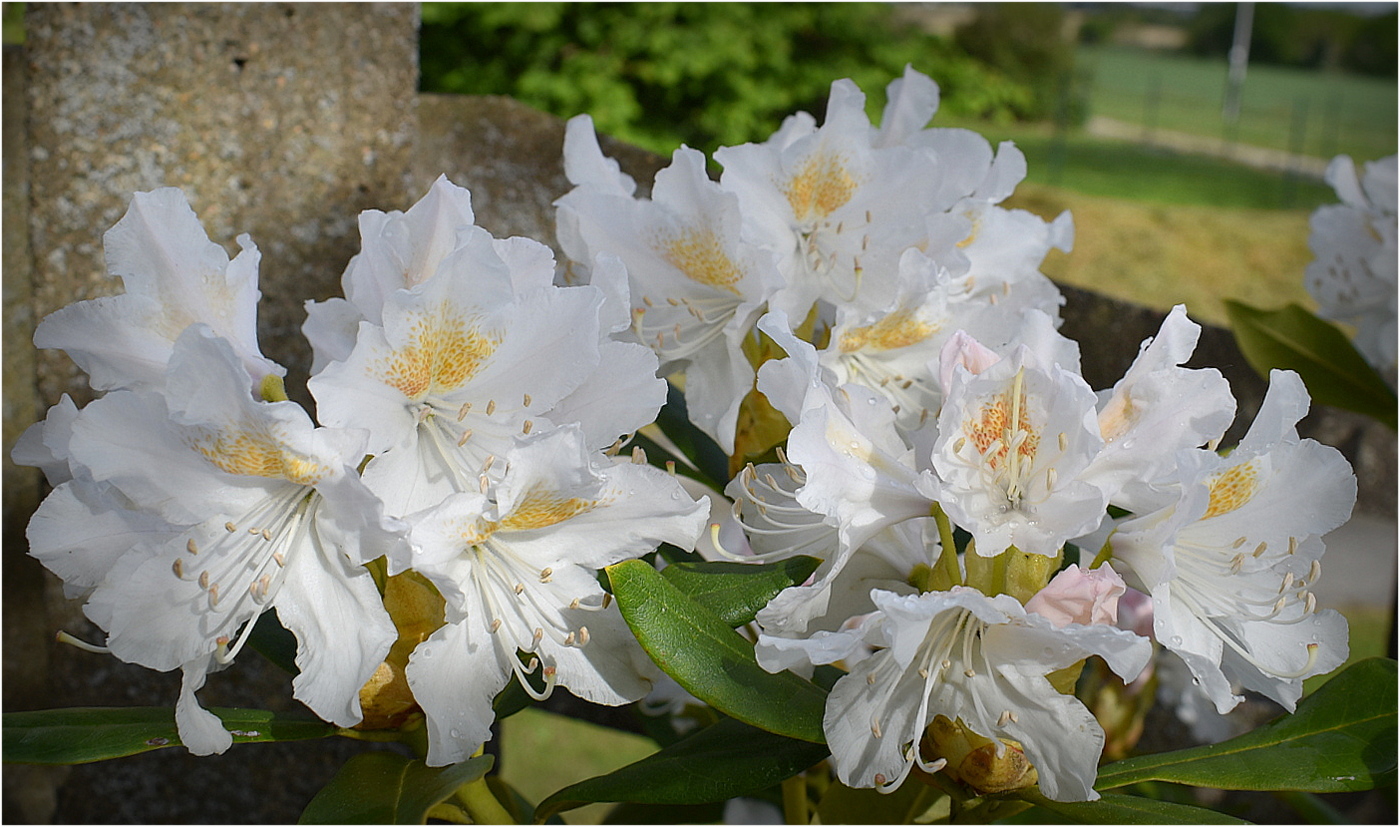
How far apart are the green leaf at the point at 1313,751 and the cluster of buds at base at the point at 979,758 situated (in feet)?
0.22

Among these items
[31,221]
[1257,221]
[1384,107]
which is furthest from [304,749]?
[1384,107]

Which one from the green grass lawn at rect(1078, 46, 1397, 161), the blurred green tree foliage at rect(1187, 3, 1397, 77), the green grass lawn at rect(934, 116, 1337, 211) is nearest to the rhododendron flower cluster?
the green grass lawn at rect(934, 116, 1337, 211)

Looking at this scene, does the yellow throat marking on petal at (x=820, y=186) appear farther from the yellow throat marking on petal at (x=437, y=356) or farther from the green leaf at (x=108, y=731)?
the green leaf at (x=108, y=731)

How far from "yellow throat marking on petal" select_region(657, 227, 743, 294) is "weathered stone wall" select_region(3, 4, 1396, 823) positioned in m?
0.52

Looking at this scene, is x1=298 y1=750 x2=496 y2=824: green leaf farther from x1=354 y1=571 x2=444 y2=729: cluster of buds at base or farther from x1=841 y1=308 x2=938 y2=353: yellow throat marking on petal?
x1=841 y1=308 x2=938 y2=353: yellow throat marking on petal

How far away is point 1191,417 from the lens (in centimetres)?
57

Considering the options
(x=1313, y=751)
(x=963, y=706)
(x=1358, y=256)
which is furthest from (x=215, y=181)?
(x=1358, y=256)

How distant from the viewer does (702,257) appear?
0.74m

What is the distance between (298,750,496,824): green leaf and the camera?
595mm

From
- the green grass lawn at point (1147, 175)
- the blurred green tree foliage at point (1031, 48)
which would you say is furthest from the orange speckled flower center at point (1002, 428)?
the blurred green tree foliage at point (1031, 48)

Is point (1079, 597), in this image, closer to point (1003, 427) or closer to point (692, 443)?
point (1003, 427)

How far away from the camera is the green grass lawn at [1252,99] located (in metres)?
10.2

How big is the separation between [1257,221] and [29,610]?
4620mm

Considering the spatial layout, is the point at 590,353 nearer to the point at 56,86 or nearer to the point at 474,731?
the point at 474,731
